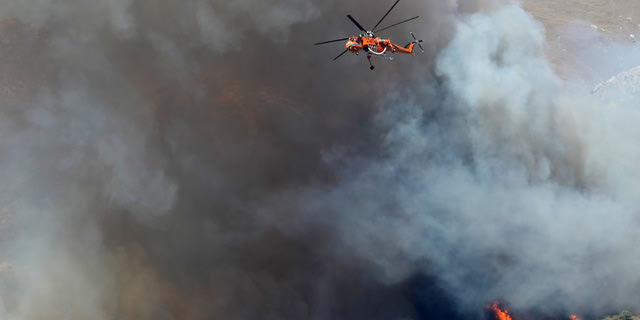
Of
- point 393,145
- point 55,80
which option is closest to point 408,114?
point 393,145

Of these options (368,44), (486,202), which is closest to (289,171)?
(368,44)

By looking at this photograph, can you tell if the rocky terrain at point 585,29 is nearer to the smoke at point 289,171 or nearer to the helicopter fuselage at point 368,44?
the smoke at point 289,171

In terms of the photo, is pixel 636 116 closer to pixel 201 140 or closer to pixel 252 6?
pixel 252 6

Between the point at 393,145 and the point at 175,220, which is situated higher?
the point at 393,145

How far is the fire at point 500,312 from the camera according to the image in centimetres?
3755

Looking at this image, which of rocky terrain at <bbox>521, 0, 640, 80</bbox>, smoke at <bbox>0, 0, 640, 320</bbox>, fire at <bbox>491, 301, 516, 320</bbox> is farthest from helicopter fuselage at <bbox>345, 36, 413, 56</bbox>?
rocky terrain at <bbox>521, 0, 640, 80</bbox>

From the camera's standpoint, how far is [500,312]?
124 feet

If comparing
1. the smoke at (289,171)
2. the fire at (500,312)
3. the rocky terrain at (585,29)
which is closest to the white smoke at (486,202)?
the smoke at (289,171)

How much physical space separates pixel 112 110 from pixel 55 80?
4.83 meters

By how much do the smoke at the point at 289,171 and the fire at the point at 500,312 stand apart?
1.01 meters

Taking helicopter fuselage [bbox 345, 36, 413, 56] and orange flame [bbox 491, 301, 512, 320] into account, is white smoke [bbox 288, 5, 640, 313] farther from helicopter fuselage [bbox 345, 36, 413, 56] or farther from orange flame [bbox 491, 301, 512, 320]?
helicopter fuselage [bbox 345, 36, 413, 56]

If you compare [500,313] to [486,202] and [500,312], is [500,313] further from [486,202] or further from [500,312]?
[486,202]

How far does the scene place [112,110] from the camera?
1473 inches

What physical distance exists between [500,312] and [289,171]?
64.3 ft
